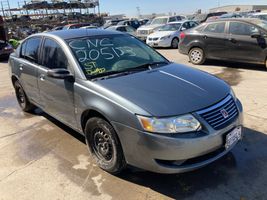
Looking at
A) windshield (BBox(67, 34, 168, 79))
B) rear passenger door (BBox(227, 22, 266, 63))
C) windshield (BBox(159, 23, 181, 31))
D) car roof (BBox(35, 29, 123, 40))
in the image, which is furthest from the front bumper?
windshield (BBox(159, 23, 181, 31))

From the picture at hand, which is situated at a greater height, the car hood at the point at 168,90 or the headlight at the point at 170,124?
the car hood at the point at 168,90

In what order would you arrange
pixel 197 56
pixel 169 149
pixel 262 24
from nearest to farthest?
pixel 169 149 < pixel 262 24 < pixel 197 56

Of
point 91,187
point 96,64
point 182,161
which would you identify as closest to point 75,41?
point 96,64

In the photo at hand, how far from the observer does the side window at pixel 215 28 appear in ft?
31.4

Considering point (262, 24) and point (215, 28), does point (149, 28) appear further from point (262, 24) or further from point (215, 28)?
point (262, 24)

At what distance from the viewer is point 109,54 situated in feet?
13.5

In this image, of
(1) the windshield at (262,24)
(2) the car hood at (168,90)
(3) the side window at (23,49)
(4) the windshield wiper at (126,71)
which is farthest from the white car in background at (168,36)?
(2) the car hood at (168,90)

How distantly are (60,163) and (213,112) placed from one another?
2.12m

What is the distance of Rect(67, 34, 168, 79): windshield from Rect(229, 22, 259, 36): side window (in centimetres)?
543

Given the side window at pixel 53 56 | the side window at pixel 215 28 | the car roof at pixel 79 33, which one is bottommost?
the side window at pixel 215 28

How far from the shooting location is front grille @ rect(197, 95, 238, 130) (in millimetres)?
3027

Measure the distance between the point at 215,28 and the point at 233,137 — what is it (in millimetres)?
7202

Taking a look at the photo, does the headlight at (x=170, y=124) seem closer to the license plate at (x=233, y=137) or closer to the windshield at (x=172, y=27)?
the license plate at (x=233, y=137)

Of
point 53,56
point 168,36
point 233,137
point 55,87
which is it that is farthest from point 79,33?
point 168,36
